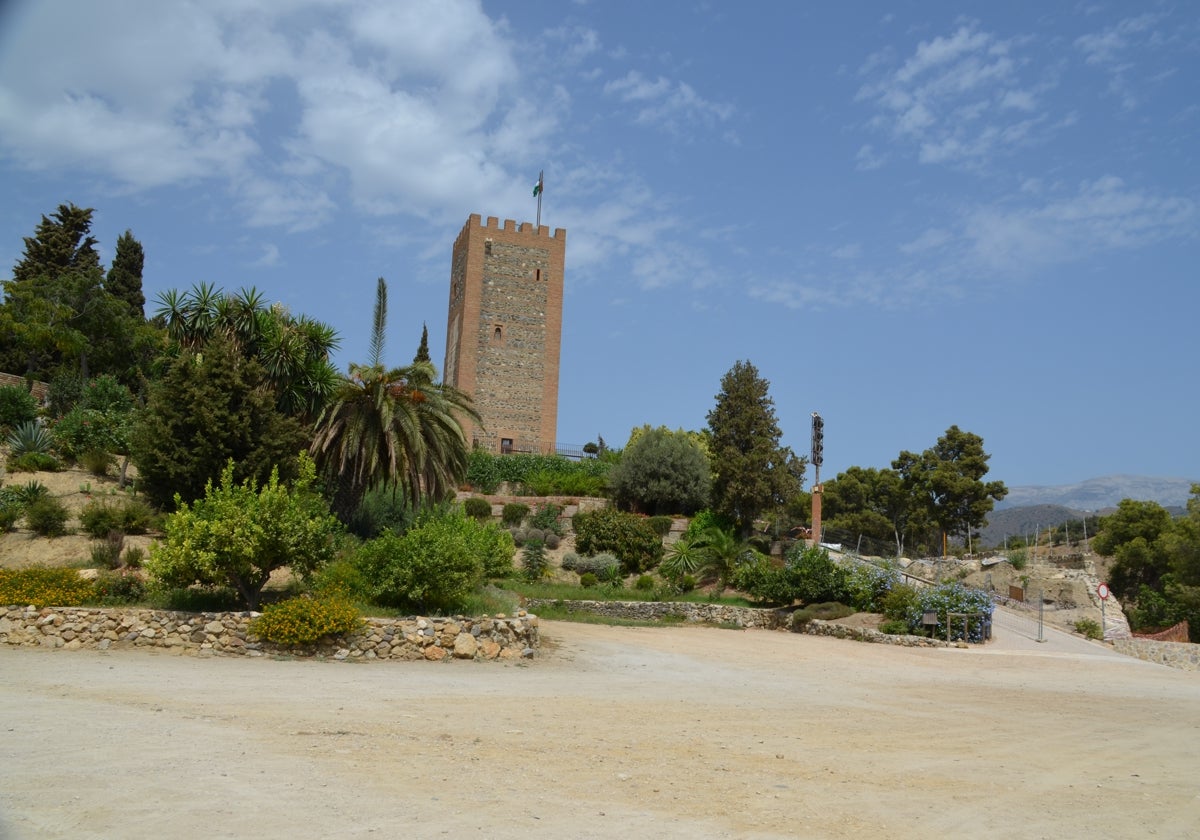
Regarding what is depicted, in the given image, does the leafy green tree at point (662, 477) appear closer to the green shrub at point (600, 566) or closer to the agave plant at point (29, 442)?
the green shrub at point (600, 566)

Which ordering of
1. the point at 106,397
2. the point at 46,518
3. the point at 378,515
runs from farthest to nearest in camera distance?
1. the point at 106,397
2. the point at 378,515
3. the point at 46,518

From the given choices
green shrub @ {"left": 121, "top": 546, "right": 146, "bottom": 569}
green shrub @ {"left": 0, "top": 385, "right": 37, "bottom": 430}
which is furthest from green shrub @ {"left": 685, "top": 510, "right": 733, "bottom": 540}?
green shrub @ {"left": 0, "top": 385, "right": 37, "bottom": 430}

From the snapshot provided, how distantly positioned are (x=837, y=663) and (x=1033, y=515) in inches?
6555

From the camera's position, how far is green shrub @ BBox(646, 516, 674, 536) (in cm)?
3638

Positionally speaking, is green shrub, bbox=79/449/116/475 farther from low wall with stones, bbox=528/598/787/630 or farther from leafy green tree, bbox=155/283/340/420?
low wall with stones, bbox=528/598/787/630

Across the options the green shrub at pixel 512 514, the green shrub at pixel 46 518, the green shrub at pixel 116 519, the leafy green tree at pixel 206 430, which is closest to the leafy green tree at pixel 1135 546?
the green shrub at pixel 512 514

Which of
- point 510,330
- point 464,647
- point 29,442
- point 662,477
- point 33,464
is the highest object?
point 510,330

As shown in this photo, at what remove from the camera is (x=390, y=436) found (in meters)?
19.8

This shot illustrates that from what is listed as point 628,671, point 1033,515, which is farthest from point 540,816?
point 1033,515

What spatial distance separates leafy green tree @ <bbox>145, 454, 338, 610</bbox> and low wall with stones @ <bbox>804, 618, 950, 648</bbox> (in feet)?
42.9

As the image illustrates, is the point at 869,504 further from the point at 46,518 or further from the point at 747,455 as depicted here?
the point at 46,518

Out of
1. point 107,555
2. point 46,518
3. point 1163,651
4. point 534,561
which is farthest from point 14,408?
point 1163,651

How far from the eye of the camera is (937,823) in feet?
20.3

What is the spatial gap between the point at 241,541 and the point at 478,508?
22.0 metres
